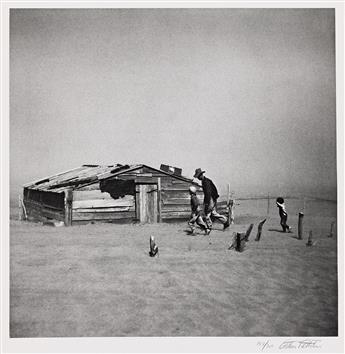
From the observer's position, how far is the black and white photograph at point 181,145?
722 centimetres

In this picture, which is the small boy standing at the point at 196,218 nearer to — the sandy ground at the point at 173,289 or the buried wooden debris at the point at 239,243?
the sandy ground at the point at 173,289

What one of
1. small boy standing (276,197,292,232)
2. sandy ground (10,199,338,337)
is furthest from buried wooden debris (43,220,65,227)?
small boy standing (276,197,292,232)

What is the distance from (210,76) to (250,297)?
18.9ft

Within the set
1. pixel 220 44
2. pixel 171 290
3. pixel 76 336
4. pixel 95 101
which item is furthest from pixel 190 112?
pixel 76 336

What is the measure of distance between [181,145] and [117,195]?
4054 mm

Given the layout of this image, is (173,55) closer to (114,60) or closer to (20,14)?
(114,60)

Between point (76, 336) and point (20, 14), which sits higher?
point (20, 14)

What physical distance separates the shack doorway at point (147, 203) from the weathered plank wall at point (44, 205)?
2919mm

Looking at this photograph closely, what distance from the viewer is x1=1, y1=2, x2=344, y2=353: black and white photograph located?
7.22 m

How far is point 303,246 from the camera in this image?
10.0 m

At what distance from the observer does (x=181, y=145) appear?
11773 mm

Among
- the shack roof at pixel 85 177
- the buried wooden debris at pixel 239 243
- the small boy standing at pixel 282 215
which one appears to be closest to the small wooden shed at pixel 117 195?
the shack roof at pixel 85 177
